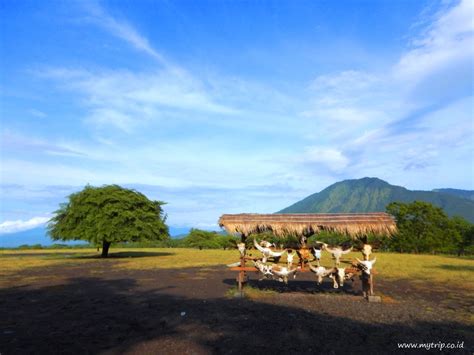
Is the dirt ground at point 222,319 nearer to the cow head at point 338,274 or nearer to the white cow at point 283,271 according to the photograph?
the cow head at point 338,274

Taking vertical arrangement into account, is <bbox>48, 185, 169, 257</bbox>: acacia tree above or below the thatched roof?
above

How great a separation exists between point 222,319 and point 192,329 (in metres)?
1.36

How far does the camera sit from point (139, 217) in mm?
38250

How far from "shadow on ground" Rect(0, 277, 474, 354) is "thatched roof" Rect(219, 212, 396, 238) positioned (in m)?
3.15

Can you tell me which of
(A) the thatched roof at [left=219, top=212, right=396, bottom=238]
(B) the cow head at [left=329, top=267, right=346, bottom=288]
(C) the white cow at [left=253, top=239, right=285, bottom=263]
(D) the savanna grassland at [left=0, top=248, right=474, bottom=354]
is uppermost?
(A) the thatched roof at [left=219, top=212, right=396, bottom=238]

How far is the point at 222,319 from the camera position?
11242 millimetres

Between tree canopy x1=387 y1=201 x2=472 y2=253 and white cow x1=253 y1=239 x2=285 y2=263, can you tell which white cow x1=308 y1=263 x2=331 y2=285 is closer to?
white cow x1=253 y1=239 x2=285 y2=263

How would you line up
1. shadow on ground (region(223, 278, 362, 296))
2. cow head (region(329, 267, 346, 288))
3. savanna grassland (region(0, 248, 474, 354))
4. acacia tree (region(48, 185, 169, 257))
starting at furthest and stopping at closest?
acacia tree (region(48, 185, 169, 257)) → shadow on ground (region(223, 278, 362, 296)) → cow head (region(329, 267, 346, 288)) → savanna grassland (region(0, 248, 474, 354))

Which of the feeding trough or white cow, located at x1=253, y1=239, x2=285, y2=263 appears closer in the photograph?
the feeding trough

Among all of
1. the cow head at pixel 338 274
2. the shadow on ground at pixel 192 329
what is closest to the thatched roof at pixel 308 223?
the cow head at pixel 338 274

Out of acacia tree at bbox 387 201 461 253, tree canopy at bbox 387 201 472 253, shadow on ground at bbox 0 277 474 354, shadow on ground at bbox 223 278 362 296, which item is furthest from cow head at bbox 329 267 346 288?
acacia tree at bbox 387 201 461 253

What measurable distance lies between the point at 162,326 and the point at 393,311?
8.00m

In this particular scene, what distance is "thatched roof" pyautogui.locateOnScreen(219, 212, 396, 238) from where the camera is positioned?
595 inches

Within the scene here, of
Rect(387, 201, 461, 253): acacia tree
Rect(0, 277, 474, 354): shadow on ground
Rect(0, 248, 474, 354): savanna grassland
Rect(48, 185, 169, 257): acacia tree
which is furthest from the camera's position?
Rect(387, 201, 461, 253): acacia tree
